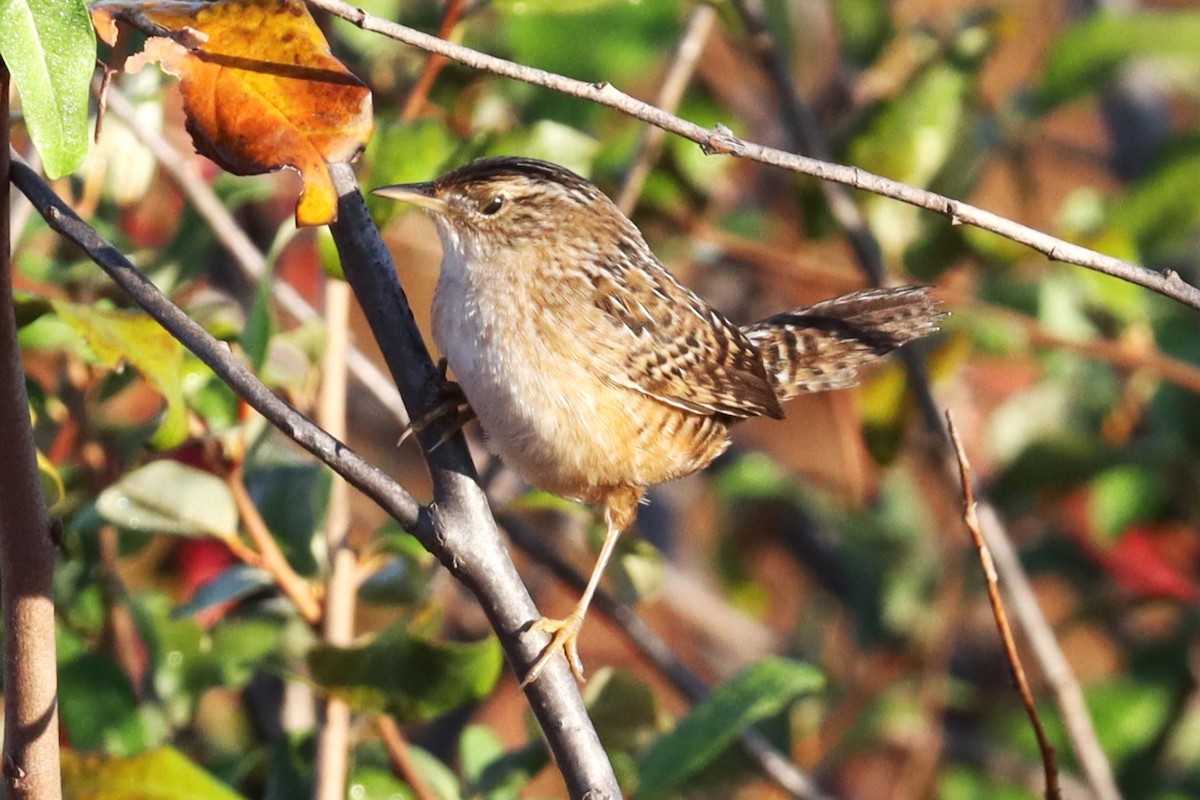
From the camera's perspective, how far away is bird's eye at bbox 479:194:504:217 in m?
2.62

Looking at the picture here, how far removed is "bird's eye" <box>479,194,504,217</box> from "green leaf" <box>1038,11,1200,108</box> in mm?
1540

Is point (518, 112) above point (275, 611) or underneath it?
above

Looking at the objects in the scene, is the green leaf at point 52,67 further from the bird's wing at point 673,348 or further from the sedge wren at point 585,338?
the bird's wing at point 673,348

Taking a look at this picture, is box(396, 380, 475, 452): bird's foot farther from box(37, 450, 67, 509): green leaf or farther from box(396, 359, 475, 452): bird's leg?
box(37, 450, 67, 509): green leaf

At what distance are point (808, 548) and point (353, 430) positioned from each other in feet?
5.18

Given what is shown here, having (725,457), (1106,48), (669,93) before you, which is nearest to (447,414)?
(669,93)

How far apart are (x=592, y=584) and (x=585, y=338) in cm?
43

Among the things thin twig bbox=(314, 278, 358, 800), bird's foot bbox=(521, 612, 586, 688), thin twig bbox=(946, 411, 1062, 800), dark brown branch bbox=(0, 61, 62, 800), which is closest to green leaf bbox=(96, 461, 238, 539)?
thin twig bbox=(314, 278, 358, 800)

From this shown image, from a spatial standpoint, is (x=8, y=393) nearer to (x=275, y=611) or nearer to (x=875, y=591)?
(x=275, y=611)

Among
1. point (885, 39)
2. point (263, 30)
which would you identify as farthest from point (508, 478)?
point (263, 30)

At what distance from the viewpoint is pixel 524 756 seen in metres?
2.50

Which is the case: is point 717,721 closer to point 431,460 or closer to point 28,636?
point 431,460

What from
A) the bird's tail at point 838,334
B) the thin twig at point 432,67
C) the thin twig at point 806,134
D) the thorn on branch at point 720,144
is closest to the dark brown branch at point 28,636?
the thorn on branch at point 720,144

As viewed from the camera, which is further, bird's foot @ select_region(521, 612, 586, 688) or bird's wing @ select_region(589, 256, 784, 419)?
bird's wing @ select_region(589, 256, 784, 419)
